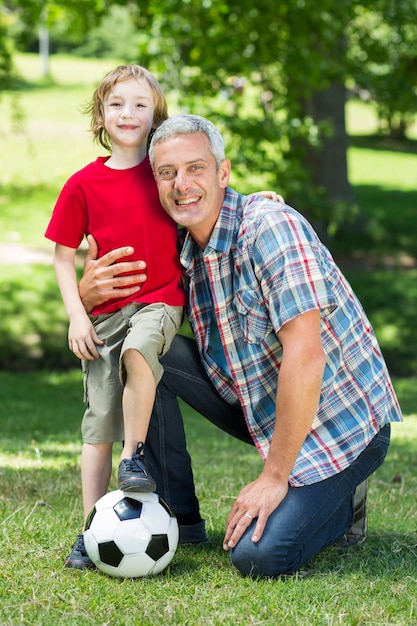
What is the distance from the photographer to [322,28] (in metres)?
9.54

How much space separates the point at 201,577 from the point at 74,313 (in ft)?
3.74

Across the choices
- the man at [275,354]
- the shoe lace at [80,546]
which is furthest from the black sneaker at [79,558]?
the man at [275,354]

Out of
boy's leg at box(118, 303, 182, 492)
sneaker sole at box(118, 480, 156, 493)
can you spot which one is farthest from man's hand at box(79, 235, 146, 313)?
sneaker sole at box(118, 480, 156, 493)

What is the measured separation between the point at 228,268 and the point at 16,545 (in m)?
1.34

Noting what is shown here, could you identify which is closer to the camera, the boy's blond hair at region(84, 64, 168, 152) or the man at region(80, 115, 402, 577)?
the man at region(80, 115, 402, 577)

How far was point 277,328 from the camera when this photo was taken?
131 inches

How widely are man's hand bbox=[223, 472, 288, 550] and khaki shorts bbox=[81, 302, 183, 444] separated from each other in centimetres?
56

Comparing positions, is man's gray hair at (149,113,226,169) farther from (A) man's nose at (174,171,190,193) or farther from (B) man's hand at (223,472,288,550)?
(B) man's hand at (223,472,288,550)

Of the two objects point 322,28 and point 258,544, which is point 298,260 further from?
point 322,28

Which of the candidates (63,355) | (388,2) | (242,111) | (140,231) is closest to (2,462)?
(140,231)

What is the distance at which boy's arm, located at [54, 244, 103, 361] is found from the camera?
3.63m

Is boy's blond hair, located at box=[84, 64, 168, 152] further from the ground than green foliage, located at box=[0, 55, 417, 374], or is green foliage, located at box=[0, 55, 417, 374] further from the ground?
A: boy's blond hair, located at box=[84, 64, 168, 152]

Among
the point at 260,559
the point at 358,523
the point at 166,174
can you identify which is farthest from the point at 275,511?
the point at 166,174

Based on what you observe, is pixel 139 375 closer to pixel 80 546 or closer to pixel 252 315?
pixel 252 315
